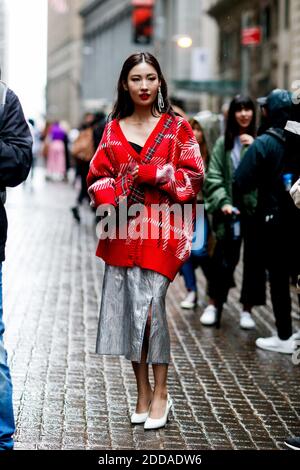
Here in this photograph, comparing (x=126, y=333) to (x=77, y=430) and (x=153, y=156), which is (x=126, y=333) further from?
(x=153, y=156)

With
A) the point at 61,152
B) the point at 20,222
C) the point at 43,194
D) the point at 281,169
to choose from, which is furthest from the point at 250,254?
the point at 61,152

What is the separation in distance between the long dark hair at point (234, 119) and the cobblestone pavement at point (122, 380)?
61.9 inches

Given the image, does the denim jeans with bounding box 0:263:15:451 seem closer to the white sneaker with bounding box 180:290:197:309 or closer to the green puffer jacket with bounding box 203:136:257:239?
the green puffer jacket with bounding box 203:136:257:239

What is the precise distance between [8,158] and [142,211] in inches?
40.1

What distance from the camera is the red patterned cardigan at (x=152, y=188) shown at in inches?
222

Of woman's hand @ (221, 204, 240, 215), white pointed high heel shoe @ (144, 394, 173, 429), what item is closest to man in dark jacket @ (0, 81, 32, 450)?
white pointed high heel shoe @ (144, 394, 173, 429)

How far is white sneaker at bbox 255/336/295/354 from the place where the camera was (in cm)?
Result: 813

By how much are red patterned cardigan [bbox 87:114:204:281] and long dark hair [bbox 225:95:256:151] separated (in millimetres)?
3015

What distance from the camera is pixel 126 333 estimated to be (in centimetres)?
578

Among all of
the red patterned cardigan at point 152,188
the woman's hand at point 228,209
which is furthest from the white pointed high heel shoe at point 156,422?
the woman's hand at point 228,209

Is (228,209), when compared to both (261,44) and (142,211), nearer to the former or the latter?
(142,211)
